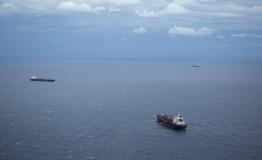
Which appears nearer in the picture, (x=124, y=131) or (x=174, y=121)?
(x=124, y=131)

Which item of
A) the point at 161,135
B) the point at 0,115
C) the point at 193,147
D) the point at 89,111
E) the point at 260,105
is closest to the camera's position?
the point at 193,147

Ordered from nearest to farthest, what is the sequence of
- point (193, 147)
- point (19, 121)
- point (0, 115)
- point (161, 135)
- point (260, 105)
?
1. point (193, 147)
2. point (161, 135)
3. point (19, 121)
4. point (0, 115)
5. point (260, 105)

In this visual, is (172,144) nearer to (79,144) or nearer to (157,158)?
(157,158)

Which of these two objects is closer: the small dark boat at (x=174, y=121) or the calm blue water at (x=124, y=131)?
the calm blue water at (x=124, y=131)

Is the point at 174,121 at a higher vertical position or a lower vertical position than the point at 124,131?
higher

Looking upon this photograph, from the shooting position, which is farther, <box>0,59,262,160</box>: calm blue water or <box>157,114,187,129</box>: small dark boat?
<box>157,114,187,129</box>: small dark boat

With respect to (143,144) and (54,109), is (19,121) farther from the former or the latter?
(143,144)

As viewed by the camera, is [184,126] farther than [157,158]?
Yes

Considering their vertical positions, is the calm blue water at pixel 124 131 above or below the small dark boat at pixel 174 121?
below

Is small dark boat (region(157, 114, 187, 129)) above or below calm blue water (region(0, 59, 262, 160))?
above

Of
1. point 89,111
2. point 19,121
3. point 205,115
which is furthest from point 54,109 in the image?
point 205,115
